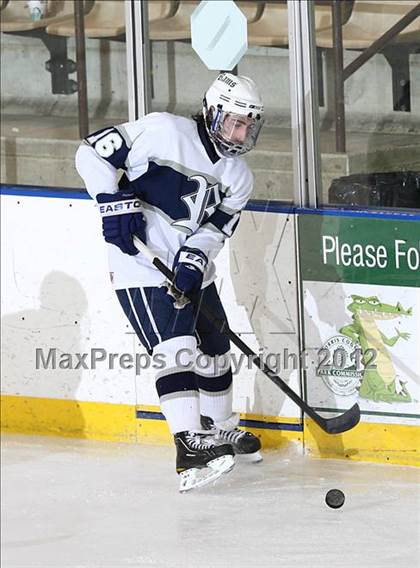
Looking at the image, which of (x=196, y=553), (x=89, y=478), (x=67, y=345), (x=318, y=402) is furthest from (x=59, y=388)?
(x=196, y=553)

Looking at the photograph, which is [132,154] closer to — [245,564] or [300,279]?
[300,279]

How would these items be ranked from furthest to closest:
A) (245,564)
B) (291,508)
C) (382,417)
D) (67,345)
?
(67,345), (382,417), (291,508), (245,564)

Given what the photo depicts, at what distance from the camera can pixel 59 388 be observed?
477cm

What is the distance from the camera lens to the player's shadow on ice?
4.71 metres

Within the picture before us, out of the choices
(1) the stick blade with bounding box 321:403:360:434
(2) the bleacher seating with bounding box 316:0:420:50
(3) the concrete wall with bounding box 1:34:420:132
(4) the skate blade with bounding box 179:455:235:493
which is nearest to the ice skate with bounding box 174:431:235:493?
(4) the skate blade with bounding box 179:455:235:493

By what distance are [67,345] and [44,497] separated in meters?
0.71

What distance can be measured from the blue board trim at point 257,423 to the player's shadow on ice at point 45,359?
24cm

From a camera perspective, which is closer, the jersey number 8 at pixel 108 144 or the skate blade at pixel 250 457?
the jersey number 8 at pixel 108 144

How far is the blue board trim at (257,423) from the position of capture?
4.42 metres

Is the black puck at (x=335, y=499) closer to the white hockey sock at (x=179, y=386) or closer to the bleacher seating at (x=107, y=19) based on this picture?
the white hockey sock at (x=179, y=386)

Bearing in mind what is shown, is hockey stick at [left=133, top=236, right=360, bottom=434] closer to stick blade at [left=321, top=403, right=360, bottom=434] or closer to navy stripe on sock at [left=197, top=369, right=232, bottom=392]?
stick blade at [left=321, top=403, right=360, bottom=434]

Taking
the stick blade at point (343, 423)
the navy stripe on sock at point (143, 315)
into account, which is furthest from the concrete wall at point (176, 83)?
the stick blade at point (343, 423)

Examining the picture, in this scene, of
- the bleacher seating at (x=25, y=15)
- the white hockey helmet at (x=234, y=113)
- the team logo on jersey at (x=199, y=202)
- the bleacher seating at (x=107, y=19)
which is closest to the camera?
the white hockey helmet at (x=234, y=113)

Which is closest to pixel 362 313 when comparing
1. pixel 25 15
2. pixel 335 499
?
pixel 335 499
